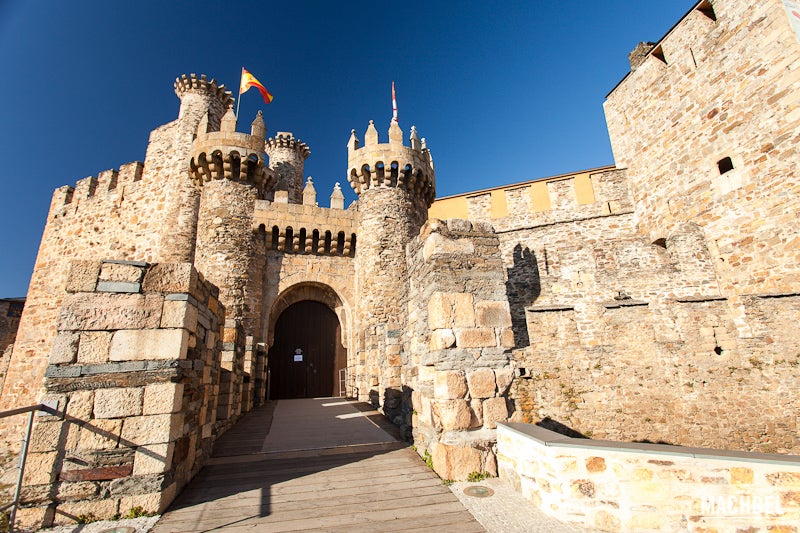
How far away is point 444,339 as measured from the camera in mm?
3939

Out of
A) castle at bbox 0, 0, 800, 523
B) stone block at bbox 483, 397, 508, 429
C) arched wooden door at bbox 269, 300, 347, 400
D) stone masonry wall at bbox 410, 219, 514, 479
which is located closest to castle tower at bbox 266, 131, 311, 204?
castle at bbox 0, 0, 800, 523

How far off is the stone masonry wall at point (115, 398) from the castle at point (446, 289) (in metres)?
0.02

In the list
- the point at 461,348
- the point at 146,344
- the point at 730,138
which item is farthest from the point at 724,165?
the point at 146,344

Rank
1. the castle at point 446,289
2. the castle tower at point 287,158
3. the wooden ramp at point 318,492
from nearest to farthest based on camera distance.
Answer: the wooden ramp at point 318,492 → the castle at point 446,289 → the castle tower at point 287,158

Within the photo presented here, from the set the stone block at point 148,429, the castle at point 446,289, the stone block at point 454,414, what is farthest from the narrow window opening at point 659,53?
the stone block at point 148,429

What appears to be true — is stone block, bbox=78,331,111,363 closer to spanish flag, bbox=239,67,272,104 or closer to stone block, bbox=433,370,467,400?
stone block, bbox=433,370,467,400

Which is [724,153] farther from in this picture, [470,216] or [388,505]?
[388,505]

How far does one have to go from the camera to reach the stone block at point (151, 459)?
305 centimetres

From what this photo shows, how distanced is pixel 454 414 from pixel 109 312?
128 inches

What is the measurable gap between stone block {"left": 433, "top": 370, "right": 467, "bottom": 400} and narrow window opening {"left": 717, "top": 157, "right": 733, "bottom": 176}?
11.2 metres

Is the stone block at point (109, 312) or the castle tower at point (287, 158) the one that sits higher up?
the castle tower at point (287, 158)

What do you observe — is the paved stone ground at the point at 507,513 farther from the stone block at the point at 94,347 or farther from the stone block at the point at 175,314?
the stone block at the point at 94,347

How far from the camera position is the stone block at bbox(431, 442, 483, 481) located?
140 inches

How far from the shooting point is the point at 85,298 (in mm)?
3254
